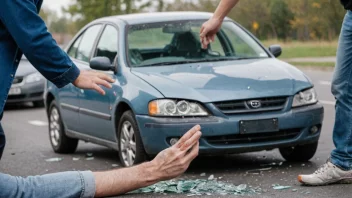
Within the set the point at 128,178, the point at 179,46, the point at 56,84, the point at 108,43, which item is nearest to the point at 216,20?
the point at 179,46

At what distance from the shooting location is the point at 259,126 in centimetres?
809

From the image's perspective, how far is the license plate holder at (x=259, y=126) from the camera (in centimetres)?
805

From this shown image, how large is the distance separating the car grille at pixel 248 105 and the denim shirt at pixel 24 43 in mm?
3820

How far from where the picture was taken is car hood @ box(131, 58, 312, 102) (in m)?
8.18

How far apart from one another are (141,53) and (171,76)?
1.00 m

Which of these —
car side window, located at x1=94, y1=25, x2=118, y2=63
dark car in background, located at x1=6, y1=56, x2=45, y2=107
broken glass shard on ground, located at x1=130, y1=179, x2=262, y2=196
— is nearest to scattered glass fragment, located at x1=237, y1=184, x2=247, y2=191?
broken glass shard on ground, located at x1=130, y1=179, x2=262, y2=196

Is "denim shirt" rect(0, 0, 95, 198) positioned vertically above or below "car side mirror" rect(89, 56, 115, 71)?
above

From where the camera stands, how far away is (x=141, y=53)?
952 centimetres

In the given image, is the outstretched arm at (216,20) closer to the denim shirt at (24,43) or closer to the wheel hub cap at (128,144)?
the wheel hub cap at (128,144)

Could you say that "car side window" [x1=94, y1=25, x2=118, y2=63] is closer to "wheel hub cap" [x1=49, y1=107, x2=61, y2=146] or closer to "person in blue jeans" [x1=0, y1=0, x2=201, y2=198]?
"wheel hub cap" [x1=49, y1=107, x2=61, y2=146]

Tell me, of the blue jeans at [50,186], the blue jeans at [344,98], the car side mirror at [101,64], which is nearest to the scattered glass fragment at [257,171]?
the blue jeans at [344,98]

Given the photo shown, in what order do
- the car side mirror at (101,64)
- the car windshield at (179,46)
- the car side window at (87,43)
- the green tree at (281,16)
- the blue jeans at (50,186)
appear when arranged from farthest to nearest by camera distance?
the green tree at (281,16), the car side window at (87,43), the car windshield at (179,46), the car side mirror at (101,64), the blue jeans at (50,186)

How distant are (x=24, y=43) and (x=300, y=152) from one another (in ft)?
16.3

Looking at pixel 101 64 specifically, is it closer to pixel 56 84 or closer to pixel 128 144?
pixel 128 144
